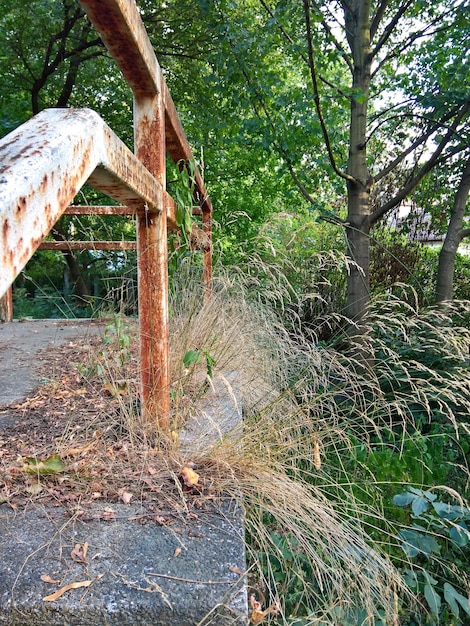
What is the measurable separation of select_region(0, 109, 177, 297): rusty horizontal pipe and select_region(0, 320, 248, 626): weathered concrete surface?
732mm

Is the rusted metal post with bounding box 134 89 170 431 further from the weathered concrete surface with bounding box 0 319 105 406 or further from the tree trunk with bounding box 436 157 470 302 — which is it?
the tree trunk with bounding box 436 157 470 302

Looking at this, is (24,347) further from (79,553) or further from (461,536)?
Result: (461,536)

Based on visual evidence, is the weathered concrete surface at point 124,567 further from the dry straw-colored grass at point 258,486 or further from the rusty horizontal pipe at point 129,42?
the rusty horizontal pipe at point 129,42

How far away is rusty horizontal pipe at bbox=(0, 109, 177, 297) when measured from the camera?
19.0 inches

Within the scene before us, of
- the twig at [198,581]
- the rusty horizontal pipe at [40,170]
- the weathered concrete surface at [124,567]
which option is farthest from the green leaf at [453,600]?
the rusty horizontal pipe at [40,170]

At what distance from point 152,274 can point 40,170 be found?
3.42 feet

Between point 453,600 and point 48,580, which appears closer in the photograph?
point 48,580

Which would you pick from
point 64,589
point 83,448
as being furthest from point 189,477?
point 64,589

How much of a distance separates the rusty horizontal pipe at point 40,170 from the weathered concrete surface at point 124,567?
732mm

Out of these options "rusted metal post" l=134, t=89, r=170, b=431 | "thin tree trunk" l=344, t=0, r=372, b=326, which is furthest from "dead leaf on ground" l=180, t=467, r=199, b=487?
"thin tree trunk" l=344, t=0, r=372, b=326

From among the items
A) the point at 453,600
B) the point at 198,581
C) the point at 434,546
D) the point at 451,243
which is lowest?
the point at 453,600

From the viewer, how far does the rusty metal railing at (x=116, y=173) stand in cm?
51

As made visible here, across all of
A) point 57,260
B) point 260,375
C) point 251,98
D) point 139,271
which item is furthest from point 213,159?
point 139,271

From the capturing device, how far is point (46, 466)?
4.44ft
